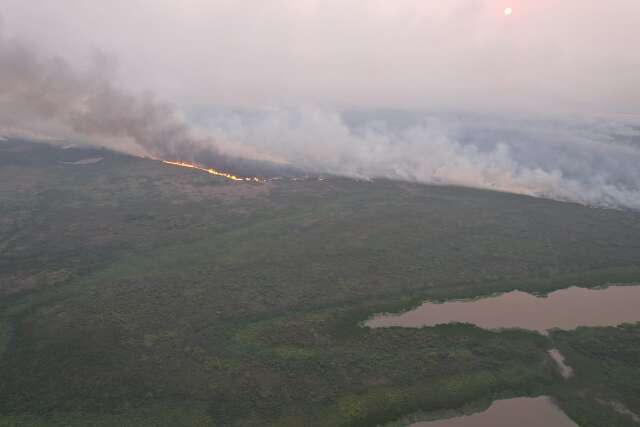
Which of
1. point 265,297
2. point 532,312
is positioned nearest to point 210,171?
point 265,297

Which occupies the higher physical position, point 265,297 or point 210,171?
point 210,171

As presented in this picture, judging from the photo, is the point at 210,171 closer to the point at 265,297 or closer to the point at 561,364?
the point at 265,297

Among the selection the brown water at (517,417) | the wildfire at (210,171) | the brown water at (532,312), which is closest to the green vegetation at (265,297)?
the brown water at (517,417)

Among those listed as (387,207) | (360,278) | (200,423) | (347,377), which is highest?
(387,207)

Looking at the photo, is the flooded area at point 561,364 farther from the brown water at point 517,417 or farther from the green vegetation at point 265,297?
the brown water at point 517,417

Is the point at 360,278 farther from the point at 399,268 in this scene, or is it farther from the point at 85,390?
the point at 85,390

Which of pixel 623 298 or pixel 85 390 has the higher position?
pixel 623 298

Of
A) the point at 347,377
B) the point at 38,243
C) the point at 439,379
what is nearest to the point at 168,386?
the point at 347,377
